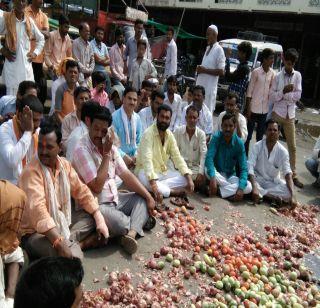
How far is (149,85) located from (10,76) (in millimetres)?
2401

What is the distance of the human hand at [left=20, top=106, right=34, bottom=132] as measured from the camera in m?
3.62

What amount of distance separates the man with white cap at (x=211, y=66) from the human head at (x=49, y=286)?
5836 millimetres

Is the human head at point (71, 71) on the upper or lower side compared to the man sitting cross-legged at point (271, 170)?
upper

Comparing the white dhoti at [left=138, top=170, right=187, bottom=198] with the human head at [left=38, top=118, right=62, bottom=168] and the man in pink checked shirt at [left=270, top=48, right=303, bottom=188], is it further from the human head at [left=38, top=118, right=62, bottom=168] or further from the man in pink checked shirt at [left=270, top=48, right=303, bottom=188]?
the man in pink checked shirt at [left=270, top=48, right=303, bottom=188]

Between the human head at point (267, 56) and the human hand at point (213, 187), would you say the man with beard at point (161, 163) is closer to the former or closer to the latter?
the human hand at point (213, 187)

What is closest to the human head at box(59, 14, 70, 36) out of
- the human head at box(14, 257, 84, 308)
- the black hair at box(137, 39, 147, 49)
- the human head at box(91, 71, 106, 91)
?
the human head at box(91, 71, 106, 91)

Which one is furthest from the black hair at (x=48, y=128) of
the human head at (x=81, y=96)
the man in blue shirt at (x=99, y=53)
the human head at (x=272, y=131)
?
the man in blue shirt at (x=99, y=53)

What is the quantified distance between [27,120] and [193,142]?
2.87m

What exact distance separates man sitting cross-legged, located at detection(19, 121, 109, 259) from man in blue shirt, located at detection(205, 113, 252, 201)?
8.64 feet

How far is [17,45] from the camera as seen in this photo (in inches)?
212

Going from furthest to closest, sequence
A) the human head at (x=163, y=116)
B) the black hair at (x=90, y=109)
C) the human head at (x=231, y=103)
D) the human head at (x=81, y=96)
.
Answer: the human head at (x=231, y=103), the human head at (x=163, y=116), the human head at (x=81, y=96), the black hair at (x=90, y=109)

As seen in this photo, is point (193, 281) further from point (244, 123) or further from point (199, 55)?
point (199, 55)

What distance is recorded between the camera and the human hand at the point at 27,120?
362cm

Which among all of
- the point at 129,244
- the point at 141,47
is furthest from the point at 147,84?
the point at 129,244
